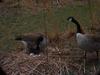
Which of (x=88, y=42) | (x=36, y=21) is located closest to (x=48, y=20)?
(x=36, y=21)

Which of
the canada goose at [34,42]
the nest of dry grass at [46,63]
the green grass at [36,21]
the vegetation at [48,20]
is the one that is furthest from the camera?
the green grass at [36,21]

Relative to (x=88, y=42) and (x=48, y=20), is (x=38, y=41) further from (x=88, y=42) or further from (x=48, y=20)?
(x=48, y=20)

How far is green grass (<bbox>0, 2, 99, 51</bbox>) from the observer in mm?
6891

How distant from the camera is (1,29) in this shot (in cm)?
721

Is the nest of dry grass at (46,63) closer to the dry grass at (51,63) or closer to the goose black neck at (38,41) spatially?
the dry grass at (51,63)

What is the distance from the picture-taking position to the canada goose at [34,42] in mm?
6289

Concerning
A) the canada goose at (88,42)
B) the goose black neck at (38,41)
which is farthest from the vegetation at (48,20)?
the goose black neck at (38,41)

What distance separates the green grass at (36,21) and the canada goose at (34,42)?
25 centimetres

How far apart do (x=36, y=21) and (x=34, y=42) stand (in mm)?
1567

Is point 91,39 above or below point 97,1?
below

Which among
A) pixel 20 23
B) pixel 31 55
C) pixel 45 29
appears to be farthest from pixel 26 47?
pixel 20 23

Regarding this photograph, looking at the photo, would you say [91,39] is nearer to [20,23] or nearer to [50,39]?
[50,39]

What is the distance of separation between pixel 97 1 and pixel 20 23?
1.49 m

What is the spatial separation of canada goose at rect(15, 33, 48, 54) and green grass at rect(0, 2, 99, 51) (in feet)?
0.82
